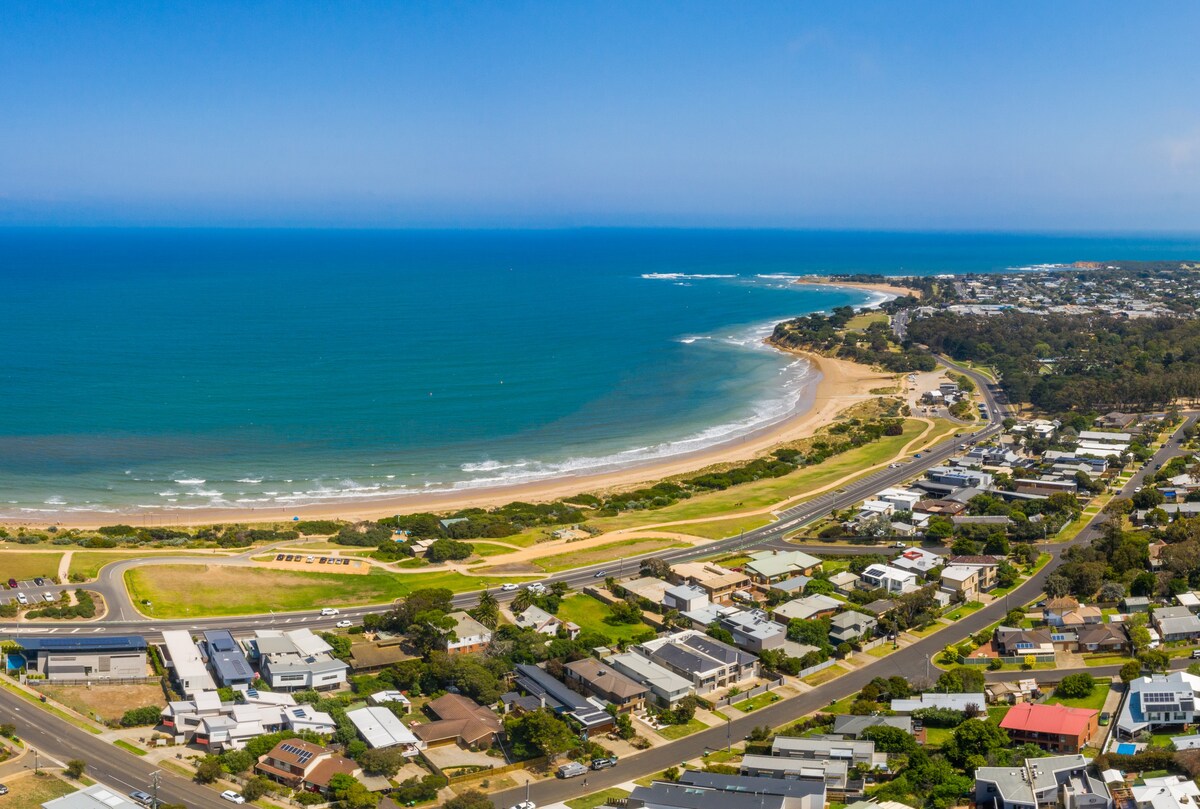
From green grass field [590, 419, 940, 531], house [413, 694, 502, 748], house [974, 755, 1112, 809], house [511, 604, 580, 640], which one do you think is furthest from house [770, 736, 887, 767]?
green grass field [590, 419, 940, 531]

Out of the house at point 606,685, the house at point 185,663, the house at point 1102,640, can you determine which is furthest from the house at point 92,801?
the house at point 1102,640

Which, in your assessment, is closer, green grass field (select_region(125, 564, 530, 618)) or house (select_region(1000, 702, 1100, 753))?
house (select_region(1000, 702, 1100, 753))

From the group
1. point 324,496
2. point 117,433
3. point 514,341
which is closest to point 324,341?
point 514,341

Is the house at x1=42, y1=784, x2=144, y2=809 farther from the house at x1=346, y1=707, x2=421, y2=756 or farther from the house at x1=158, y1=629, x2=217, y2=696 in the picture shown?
the house at x1=158, y1=629, x2=217, y2=696

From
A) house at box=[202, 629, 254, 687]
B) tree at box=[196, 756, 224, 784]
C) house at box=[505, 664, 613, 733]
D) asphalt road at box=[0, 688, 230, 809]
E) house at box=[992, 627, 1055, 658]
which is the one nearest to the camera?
asphalt road at box=[0, 688, 230, 809]

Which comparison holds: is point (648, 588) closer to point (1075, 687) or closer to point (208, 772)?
point (1075, 687)

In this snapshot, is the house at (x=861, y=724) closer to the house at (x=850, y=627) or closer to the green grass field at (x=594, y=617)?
the house at (x=850, y=627)
